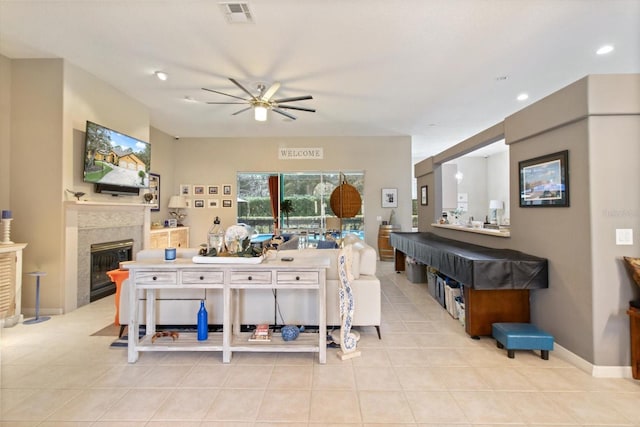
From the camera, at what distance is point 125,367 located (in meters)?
2.46

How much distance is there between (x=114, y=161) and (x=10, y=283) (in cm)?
203

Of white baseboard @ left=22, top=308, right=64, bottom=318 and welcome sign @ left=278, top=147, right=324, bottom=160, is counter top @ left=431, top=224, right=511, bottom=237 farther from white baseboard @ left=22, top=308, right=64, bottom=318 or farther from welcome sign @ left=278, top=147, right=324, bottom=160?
Result: white baseboard @ left=22, top=308, right=64, bottom=318

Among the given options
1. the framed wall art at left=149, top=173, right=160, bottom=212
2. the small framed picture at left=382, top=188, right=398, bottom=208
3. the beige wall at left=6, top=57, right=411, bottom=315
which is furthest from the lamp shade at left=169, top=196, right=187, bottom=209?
the small framed picture at left=382, top=188, right=398, bottom=208

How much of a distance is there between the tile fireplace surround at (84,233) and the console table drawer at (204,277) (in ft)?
8.64

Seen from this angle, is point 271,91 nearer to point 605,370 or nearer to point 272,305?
point 272,305

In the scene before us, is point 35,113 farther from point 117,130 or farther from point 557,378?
point 557,378

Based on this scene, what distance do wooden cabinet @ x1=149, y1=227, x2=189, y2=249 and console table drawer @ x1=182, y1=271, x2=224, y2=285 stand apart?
3877 millimetres

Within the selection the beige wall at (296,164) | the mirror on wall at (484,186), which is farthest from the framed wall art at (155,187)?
the mirror on wall at (484,186)

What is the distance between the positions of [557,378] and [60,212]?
5729 millimetres

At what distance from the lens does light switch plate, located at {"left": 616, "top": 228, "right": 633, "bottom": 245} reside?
2250 mm

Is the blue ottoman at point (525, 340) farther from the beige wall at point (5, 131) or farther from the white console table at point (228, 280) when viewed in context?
the beige wall at point (5, 131)

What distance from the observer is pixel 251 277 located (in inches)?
98.0

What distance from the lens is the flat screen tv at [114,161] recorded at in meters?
4.09

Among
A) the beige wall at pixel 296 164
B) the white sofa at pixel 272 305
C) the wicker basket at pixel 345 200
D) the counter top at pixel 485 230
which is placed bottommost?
the white sofa at pixel 272 305
